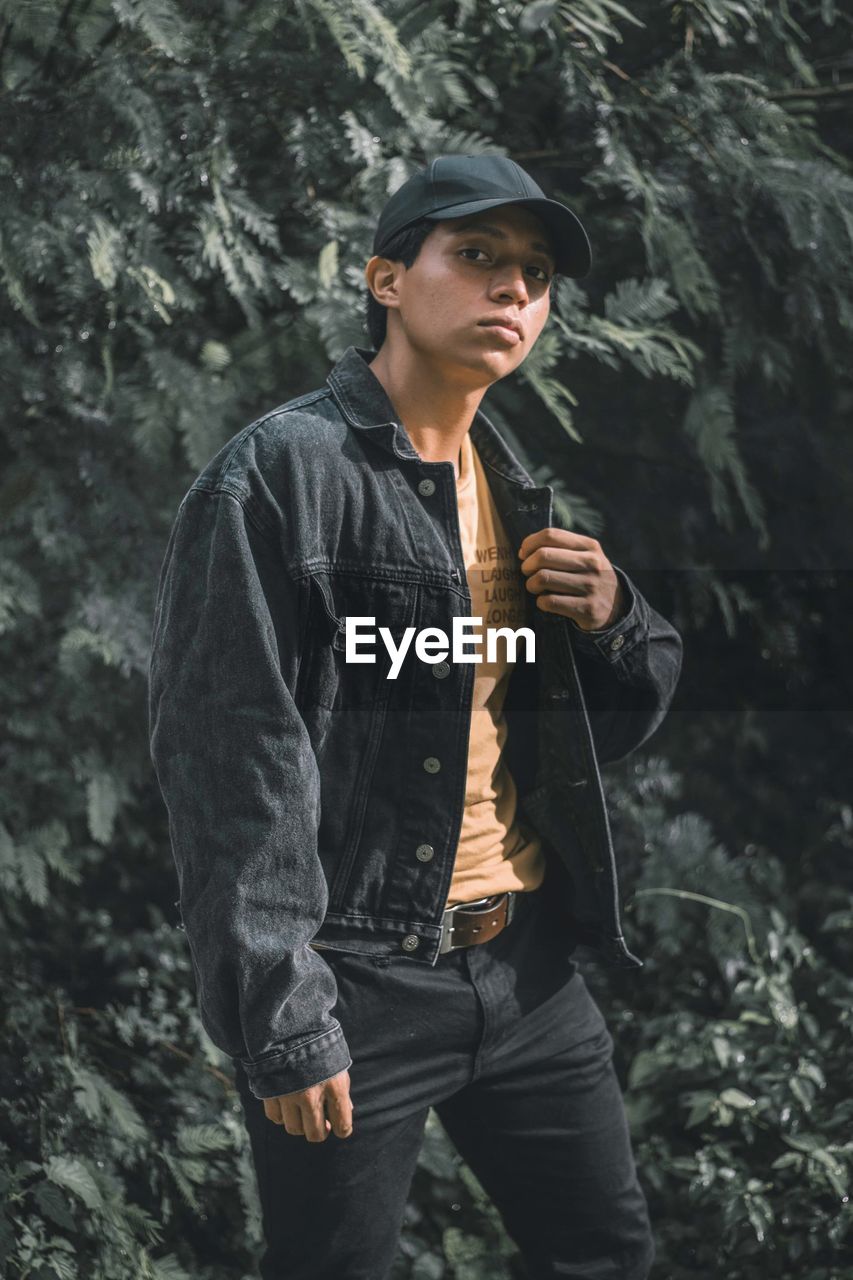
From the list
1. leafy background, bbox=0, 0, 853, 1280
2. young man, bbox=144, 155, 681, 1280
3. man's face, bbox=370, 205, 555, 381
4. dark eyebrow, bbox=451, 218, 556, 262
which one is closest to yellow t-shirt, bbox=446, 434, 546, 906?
young man, bbox=144, 155, 681, 1280

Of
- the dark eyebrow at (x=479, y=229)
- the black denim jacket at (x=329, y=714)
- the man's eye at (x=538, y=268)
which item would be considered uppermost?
the dark eyebrow at (x=479, y=229)

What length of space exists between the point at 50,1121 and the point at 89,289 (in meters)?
1.71

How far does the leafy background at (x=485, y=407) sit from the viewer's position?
Answer: 9.14 feet

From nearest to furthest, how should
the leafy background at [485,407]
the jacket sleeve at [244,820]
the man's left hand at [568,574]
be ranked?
the jacket sleeve at [244,820], the man's left hand at [568,574], the leafy background at [485,407]

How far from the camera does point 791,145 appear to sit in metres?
3.29

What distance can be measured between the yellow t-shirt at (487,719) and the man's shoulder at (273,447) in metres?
0.24

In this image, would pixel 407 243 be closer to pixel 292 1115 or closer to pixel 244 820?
pixel 244 820

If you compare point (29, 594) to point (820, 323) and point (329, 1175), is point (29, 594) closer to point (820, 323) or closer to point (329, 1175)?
point (329, 1175)

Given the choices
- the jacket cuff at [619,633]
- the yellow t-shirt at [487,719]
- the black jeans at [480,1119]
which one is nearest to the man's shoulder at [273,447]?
the yellow t-shirt at [487,719]

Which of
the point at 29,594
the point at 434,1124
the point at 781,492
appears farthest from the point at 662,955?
the point at 29,594

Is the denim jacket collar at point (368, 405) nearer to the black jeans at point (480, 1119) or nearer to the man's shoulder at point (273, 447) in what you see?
the man's shoulder at point (273, 447)

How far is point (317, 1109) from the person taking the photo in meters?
1.61

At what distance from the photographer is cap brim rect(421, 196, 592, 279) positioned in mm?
1726

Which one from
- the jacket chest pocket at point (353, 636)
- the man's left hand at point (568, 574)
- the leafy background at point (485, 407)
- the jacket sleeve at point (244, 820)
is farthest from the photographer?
the leafy background at point (485, 407)
